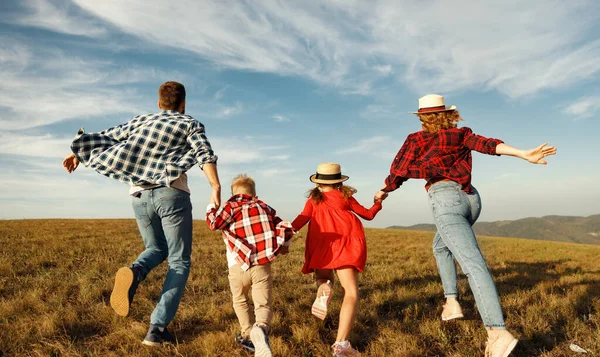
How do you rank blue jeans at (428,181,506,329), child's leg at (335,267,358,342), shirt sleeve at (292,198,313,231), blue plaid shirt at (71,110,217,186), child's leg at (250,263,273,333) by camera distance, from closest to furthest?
blue jeans at (428,181,506,329) < child's leg at (250,263,273,333) < child's leg at (335,267,358,342) < blue plaid shirt at (71,110,217,186) < shirt sleeve at (292,198,313,231)

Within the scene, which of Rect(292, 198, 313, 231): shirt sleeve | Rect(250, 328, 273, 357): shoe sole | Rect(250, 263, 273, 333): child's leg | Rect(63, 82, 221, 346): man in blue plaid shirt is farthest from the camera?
Rect(292, 198, 313, 231): shirt sleeve

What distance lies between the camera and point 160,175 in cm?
420

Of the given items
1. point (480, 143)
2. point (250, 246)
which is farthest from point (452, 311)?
point (250, 246)

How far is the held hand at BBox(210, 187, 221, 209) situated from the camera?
4016 millimetres

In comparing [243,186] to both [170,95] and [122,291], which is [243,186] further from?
[122,291]

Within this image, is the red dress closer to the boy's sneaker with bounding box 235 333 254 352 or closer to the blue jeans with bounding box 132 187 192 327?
the boy's sneaker with bounding box 235 333 254 352

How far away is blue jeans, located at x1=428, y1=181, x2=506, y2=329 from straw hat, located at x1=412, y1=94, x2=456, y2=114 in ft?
3.03

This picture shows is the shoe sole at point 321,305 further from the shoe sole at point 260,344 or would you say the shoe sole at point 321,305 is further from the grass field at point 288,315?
the shoe sole at point 260,344

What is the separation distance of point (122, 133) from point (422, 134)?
3655 mm

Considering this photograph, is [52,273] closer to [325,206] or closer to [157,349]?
[157,349]

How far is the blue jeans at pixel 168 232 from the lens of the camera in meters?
4.19

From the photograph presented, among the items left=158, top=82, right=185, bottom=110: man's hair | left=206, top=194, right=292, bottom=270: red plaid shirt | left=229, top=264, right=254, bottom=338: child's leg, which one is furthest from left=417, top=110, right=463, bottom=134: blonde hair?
left=158, top=82, right=185, bottom=110: man's hair

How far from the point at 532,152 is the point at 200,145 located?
357cm

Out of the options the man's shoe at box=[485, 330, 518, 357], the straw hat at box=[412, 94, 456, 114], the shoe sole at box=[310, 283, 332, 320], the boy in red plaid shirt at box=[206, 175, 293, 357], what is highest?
the straw hat at box=[412, 94, 456, 114]
